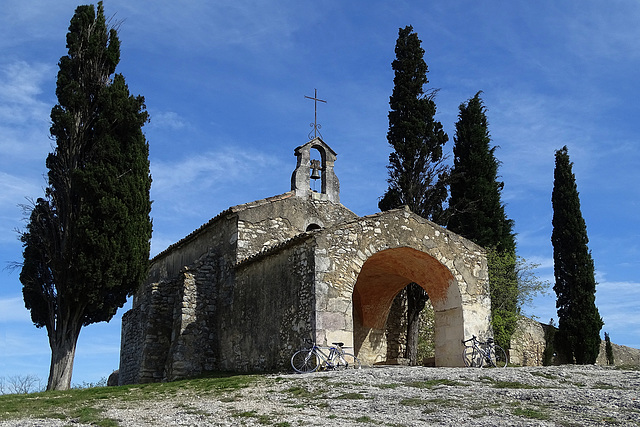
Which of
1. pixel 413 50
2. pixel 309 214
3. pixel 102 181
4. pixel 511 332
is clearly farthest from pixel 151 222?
pixel 511 332

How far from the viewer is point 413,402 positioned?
389 inches

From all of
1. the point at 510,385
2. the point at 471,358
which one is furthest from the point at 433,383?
the point at 471,358

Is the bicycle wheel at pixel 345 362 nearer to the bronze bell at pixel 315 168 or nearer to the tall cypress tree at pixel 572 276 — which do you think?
the bronze bell at pixel 315 168

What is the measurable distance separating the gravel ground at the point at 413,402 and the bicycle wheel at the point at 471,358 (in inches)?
149

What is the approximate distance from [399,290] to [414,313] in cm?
173

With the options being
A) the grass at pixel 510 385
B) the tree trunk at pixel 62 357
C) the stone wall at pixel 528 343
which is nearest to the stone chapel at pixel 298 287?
the tree trunk at pixel 62 357

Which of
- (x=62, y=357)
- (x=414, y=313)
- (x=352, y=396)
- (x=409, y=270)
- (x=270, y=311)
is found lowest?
(x=352, y=396)

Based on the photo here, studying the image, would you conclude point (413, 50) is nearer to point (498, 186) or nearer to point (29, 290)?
point (498, 186)

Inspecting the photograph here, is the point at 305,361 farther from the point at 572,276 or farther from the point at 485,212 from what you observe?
the point at 572,276

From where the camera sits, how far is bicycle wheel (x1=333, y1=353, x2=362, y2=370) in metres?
14.6

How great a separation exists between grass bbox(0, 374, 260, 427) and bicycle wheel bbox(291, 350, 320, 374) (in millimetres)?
1181

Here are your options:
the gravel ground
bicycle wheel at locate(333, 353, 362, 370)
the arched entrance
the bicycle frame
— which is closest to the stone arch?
the arched entrance

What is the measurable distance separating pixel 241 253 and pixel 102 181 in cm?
461

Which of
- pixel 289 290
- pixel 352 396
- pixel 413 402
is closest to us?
pixel 413 402
